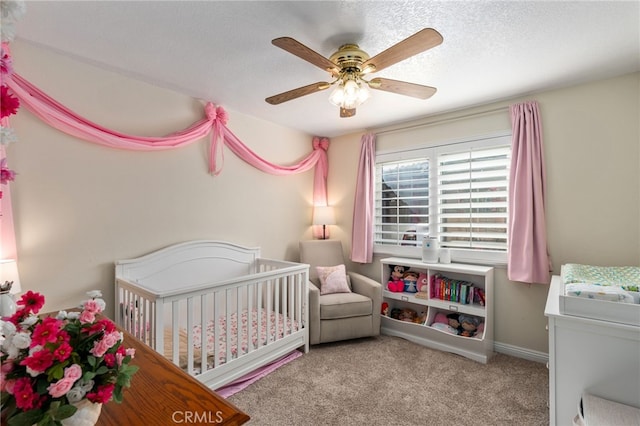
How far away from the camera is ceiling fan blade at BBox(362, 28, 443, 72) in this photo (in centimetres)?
134

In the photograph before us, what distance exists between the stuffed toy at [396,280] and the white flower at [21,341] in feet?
9.85

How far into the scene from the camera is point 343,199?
3848 millimetres

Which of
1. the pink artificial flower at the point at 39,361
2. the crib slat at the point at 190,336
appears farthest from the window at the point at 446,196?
the pink artificial flower at the point at 39,361

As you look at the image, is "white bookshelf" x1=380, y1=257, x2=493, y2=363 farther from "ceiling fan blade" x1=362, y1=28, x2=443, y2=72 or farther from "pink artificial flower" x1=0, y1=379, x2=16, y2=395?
"pink artificial flower" x1=0, y1=379, x2=16, y2=395

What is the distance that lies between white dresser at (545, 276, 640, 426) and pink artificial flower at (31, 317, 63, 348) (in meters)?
1.95

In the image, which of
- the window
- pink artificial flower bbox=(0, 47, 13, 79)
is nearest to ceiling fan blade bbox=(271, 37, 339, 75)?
pink artificial flower bbox=(0, 47, 13, 79)

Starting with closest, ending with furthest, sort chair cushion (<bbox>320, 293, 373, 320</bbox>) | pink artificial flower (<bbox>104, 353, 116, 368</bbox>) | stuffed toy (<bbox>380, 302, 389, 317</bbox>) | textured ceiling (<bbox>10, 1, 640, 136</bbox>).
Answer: pink artificial flower (<bbox>104, 353, 116, 368</bbox>), textured ceiling (<bbox>10, 1, 640, 136</bbox>), chair cushion (<bbox>320, 293, 373, 320</bbox>), stuffed toy (<bbox>380, 302, 389, 317</bbox>)

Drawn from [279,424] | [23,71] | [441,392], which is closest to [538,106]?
[441,392]

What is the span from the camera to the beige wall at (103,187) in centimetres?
186

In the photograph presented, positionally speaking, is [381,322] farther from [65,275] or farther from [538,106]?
[65,275]

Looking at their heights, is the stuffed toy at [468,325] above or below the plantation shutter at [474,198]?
below

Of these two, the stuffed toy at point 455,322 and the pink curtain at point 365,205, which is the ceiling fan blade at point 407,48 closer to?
the pink curtain at point 365,205

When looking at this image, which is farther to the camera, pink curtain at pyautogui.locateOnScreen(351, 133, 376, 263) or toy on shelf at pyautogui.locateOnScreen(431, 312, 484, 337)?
pink curtain at pyautogui.locateOnScreen(351, 133, 376, 263)

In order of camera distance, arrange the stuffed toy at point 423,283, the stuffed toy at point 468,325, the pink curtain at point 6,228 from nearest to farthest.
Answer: the pink curtain at point 6,228 → the stuffed toy at point 468,325 → the stuffed toy at point 423,283
